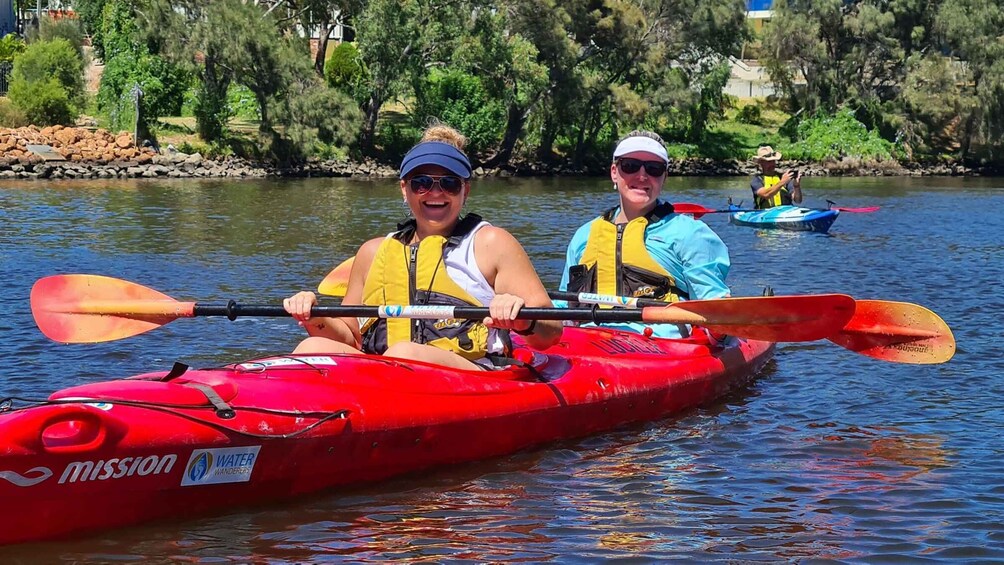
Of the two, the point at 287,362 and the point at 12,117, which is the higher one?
the point at 12,117

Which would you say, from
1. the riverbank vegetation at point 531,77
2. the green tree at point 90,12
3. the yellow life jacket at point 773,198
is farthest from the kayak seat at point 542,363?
the green tree at point 90,12

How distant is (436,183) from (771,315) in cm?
183

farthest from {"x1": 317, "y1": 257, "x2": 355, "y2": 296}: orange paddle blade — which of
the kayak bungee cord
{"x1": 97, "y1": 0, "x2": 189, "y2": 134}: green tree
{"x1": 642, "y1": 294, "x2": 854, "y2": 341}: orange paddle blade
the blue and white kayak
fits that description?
{"x1": 97, "y1": 0, "x2": 189, "y2": 134}: green tree

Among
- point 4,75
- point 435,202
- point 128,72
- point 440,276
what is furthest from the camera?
point 4,75

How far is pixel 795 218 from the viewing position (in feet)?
62.8

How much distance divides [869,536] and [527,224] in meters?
15.8

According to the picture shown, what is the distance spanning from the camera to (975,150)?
42.5 metres

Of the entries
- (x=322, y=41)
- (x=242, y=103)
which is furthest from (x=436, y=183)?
(x=242, y=103)

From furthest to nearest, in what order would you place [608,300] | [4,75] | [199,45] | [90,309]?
[4,75] < [199,45] < [608,300] < [90,309]

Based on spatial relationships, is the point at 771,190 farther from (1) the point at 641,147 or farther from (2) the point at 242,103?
(2) the point at 242,103

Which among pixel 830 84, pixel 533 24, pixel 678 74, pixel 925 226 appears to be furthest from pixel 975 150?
pixel 925 226

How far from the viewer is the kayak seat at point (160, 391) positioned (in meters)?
4.95

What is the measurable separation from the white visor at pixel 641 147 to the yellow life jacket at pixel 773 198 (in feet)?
42.2

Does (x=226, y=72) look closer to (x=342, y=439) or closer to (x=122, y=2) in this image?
(x=122, y=2)
